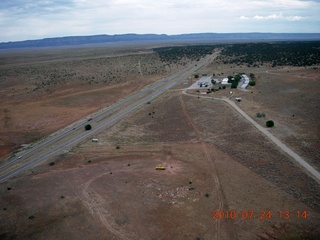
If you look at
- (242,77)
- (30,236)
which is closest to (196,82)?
(242,77)

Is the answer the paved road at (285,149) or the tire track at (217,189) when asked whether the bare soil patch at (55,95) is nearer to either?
the tire track at (217,189)

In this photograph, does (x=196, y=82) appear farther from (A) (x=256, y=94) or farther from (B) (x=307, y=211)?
(B) (x=307, y=211)

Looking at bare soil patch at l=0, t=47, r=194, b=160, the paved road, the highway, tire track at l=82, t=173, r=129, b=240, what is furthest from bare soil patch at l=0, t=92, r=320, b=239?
bare soil patch at l=0, t=47, r=194, b=160

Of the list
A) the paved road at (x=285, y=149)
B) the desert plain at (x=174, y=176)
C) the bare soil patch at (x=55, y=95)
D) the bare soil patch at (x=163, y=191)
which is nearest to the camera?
Result: the bare soil patch at (x=163, y=191)

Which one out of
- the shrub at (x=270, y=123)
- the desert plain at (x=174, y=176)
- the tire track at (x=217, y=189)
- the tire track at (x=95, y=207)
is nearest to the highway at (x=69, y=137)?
the desert plain at (x=174, y=176)

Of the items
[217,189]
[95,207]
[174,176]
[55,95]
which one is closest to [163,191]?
[174,176]
